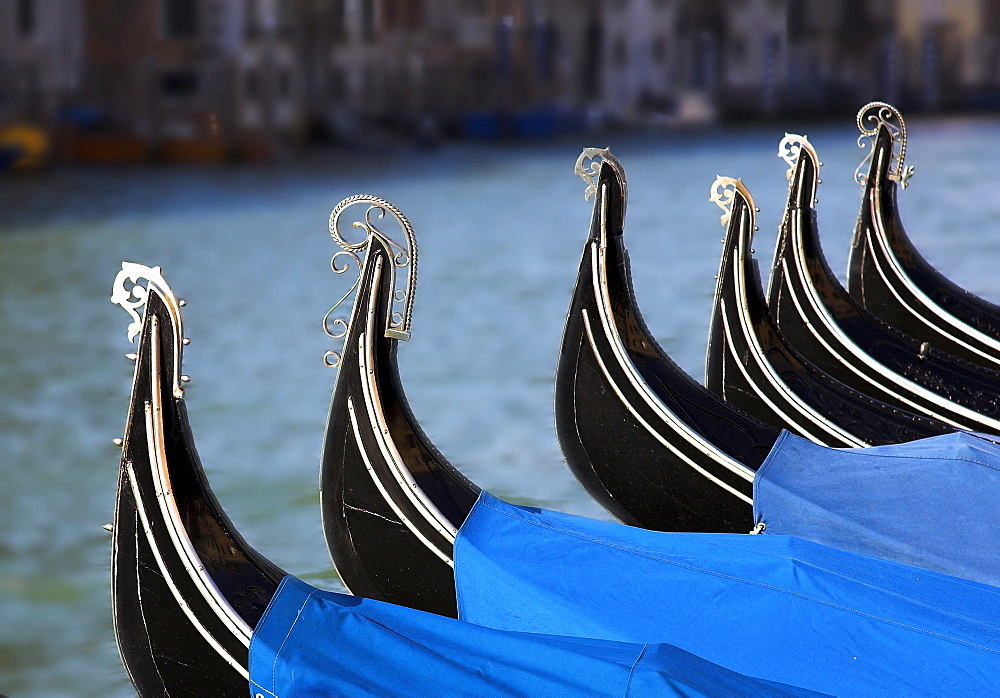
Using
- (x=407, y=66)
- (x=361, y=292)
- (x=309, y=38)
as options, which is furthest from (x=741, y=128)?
(x=361, y=292)

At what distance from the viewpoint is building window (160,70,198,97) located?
1280 cm

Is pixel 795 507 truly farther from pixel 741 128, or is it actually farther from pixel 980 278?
pixel 741 128

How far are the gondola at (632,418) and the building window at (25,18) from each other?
11.2 meters

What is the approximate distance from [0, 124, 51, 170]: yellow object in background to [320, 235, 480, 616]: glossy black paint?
1119 cm

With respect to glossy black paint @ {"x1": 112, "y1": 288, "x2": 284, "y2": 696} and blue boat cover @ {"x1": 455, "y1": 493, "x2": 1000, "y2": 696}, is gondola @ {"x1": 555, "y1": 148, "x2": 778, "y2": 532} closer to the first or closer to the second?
blue boat cover @ {"x1": 455, "y1": 493, "x2": 1000, "y2": 696}

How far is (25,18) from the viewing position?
467 inches

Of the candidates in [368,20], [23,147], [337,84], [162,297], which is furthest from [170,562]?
[368,20]

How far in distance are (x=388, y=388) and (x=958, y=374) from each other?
1.09 m

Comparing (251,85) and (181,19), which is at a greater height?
(181,19)

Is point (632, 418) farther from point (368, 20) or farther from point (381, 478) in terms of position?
point (368, 20)

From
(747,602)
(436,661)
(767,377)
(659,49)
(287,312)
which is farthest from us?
(659,49)

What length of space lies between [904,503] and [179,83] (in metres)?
12.5

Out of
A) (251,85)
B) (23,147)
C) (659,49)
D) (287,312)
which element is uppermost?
(659,49)

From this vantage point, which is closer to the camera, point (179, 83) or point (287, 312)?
point (287, 312)
